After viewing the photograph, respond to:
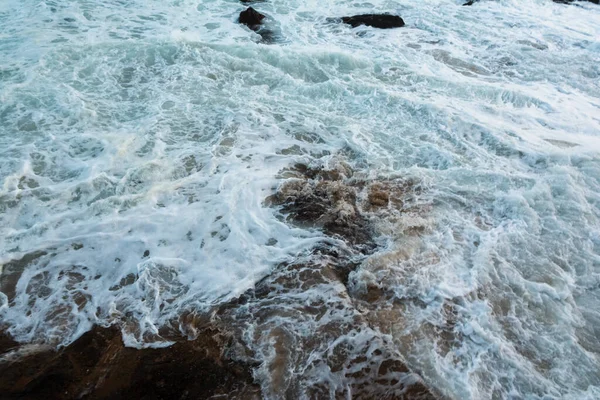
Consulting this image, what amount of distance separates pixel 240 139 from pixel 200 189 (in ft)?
5.06

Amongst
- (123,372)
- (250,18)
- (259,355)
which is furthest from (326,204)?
(250,18)

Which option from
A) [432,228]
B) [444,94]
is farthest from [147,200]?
[444,94]

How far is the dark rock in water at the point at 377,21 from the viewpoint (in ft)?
41.2

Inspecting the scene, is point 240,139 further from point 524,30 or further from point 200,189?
point 524,30

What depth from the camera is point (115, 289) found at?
476 cm

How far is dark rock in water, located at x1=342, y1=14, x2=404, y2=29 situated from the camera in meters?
12.5

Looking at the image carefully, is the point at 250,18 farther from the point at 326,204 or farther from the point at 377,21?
the point at 326,204

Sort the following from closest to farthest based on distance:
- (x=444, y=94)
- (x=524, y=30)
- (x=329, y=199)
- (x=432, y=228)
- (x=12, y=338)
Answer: (x=12, y=338)
(x=432, y=228)
(x=329, y=199)
(x=444, y=94)
(x=524, y=30)

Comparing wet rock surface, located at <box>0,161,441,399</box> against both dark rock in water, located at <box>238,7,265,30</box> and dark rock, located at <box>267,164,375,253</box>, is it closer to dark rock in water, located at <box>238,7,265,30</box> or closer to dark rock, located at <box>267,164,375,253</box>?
dark rock, located at <box>267,164,375,253</box>

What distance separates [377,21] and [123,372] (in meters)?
12.1

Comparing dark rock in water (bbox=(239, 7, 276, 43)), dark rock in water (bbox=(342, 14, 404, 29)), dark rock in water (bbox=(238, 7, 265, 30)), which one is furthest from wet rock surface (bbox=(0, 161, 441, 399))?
dark rock in water (bbox=(342, 14, 404, 29))

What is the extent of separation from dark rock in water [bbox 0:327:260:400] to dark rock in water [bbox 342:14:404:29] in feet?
37.0

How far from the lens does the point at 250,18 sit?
12.4 meters

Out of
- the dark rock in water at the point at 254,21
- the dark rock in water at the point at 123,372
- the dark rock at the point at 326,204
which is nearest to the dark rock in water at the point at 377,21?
the dark rock in water at the point at 254,21
